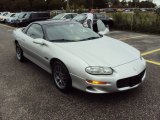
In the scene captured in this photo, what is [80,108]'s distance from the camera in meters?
3.66

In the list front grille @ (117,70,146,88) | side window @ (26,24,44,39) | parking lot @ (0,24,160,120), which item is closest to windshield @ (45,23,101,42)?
side window @ (26,24,44,39)

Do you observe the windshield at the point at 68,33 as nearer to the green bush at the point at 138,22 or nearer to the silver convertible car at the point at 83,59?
the silver convertible car at the point at 83,59

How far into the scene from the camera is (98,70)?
11.8 feet

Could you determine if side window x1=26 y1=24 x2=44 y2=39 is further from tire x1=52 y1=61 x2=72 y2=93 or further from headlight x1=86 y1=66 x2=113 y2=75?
headlight x1=86 y1=66 x2=113 y2=75

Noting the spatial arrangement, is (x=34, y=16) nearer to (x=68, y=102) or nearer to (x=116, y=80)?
(x=68, y=102)

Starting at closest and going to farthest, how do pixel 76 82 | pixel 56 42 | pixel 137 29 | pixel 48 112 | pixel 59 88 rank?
pixel 48 112
pixel 76 82
pixel 59 88
pixel 56 42
pixel 137 29

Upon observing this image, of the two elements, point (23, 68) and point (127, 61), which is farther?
point (23, 68)

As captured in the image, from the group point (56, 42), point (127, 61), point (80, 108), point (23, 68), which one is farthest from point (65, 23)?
point (80, 108)

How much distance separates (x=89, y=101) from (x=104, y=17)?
44.0ft

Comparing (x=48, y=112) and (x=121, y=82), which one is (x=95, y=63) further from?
(x=48, y=112)

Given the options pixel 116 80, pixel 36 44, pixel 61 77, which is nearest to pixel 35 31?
pixel 36 44

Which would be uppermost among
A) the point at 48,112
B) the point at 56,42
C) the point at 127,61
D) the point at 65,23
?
the point at 65,23

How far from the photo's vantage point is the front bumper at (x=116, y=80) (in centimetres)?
354

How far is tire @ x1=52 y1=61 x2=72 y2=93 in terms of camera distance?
396 centimetres
